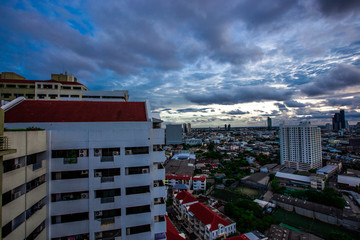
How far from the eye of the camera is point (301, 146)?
5294 cm

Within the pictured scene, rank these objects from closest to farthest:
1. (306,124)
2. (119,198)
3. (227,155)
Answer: (119,198)
(306,124)
(227,155)

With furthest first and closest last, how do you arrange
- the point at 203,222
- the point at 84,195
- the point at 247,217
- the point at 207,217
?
1. the point at 247,217
2. the point at 207,217
3. the point at 203,222
4. the point at 84,195

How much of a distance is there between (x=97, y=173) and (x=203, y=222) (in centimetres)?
1737

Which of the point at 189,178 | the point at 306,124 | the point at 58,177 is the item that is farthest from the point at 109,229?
the point at 306,124

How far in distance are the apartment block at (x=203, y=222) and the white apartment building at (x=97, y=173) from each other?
13243 millimetres

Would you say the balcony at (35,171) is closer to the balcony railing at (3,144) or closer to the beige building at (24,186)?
the beige building at (24,186)

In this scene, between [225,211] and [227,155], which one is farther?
[227,155]

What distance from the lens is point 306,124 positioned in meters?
52.8

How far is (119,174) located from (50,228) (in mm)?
3843

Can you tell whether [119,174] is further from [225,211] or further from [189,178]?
[189,178]

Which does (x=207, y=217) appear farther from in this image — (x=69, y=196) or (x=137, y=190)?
(x=69, y=196)

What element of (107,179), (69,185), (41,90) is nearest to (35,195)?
(69,185)

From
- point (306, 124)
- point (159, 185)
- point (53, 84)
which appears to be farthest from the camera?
point (306, 124)

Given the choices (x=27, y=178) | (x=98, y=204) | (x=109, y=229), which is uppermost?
(x=27, y=178)
